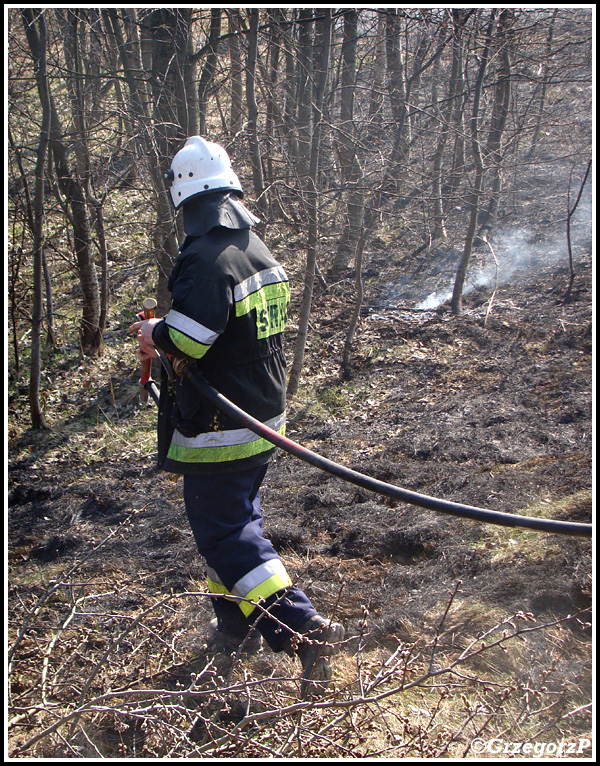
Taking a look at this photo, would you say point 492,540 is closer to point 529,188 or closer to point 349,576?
point 349,576

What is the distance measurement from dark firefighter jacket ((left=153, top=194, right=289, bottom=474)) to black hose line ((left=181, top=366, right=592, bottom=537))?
0.41ft

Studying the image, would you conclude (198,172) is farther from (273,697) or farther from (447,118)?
(447,118)

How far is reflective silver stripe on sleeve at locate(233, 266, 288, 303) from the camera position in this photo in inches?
110

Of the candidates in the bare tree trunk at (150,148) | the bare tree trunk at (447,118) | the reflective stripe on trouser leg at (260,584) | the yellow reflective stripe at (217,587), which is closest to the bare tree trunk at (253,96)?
the bare tree trunk at (150,148)

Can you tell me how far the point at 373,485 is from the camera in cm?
241

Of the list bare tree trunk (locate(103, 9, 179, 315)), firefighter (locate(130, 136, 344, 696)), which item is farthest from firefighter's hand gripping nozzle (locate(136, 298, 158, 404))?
bare tree trunk (locate(103, 9, 179, 315))

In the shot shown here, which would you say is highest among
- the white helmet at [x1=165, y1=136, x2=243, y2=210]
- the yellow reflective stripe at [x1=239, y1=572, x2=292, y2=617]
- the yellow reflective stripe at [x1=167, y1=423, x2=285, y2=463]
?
the white helmet at [x1=165, y1=136, x2=243, y2=210]

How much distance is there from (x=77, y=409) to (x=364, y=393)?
311cm

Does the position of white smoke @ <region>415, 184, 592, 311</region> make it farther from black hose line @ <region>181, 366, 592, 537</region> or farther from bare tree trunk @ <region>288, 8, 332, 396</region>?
black hose line @ <region>181, 366, 592, 537</region>

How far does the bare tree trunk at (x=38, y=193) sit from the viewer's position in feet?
18.7

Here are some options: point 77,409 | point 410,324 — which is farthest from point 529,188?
point 77,409

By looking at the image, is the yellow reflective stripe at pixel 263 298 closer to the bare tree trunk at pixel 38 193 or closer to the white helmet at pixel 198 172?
the white helmet at pixel 198 172

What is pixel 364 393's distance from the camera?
22.9ft

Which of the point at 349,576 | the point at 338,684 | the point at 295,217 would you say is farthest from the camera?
the point at 295,217
